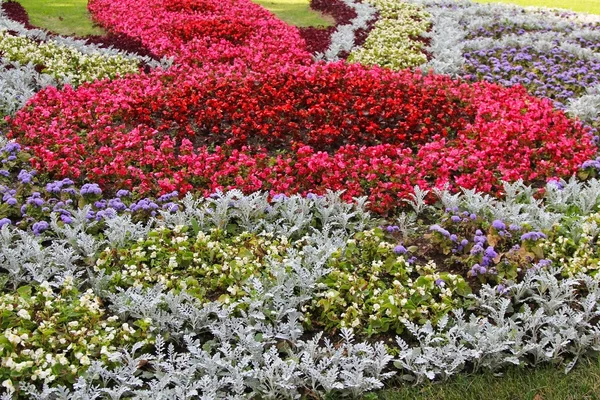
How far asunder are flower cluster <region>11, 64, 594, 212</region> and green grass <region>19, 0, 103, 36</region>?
5.22 metres

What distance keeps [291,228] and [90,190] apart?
80.8 inches

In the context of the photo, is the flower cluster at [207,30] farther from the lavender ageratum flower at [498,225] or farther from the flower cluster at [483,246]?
the lavender ageratum flower at [498,225]

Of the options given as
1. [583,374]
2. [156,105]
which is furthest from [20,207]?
[583,374]

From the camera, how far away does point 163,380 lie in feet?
13.1

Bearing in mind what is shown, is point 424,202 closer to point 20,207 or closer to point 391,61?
point 20,207

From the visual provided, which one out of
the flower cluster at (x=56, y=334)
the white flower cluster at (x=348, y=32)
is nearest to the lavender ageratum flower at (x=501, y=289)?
the flower cluster at (x=56, y=334)

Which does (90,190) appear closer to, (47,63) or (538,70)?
(47,63)

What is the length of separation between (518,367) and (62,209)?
4.18 m

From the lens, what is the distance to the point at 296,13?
15406 millimetres

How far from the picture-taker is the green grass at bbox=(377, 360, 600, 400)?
4.17 m

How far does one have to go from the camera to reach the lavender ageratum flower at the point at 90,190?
614 cm

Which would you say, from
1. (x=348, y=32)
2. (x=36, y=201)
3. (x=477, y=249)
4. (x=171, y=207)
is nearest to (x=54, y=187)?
(x=36, y=201)

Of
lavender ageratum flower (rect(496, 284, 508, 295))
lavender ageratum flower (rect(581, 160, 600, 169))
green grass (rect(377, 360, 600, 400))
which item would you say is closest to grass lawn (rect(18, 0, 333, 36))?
lavender ageratum flower (rect(581, 160, 600, 169))

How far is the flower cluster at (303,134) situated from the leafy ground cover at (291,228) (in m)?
0.03
